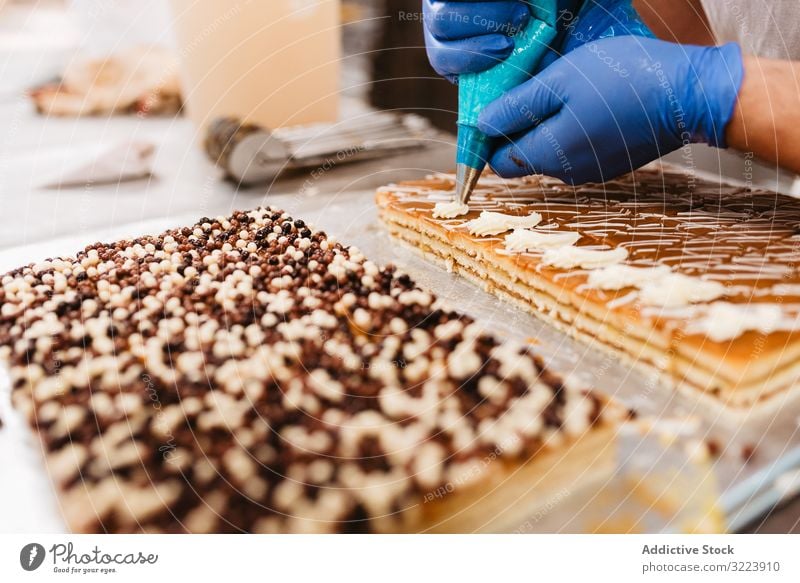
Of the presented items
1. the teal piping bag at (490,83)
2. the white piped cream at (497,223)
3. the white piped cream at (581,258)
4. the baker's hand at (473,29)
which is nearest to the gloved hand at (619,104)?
the teal piping bag at (490,83)

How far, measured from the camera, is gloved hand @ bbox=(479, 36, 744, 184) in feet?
5.88

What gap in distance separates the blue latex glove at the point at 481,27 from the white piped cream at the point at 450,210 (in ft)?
1.35

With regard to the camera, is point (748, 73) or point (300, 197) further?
point (300, 197)

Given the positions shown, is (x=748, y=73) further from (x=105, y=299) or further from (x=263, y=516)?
(x=105, y=299)

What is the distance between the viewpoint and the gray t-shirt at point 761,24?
2.34 meters

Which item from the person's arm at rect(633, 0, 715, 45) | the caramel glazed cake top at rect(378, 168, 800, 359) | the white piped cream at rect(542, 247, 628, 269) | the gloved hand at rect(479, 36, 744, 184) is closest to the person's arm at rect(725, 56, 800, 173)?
the gloved hand at rect(479, 36, 744, 184)

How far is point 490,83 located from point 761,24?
1273 millimetres

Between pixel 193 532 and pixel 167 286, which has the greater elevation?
pixel 167 286

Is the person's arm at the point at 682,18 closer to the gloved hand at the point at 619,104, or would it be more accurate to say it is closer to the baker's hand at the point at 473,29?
the gloved hand at the point at 619,104

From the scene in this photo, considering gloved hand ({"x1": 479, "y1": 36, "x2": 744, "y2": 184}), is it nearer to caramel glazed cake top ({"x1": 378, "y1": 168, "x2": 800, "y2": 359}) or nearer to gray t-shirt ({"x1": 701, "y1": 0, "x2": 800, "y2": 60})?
caramel glazed cake top ({"x1": 378, "y1": 168, "x2": 800, "y2": 359})
